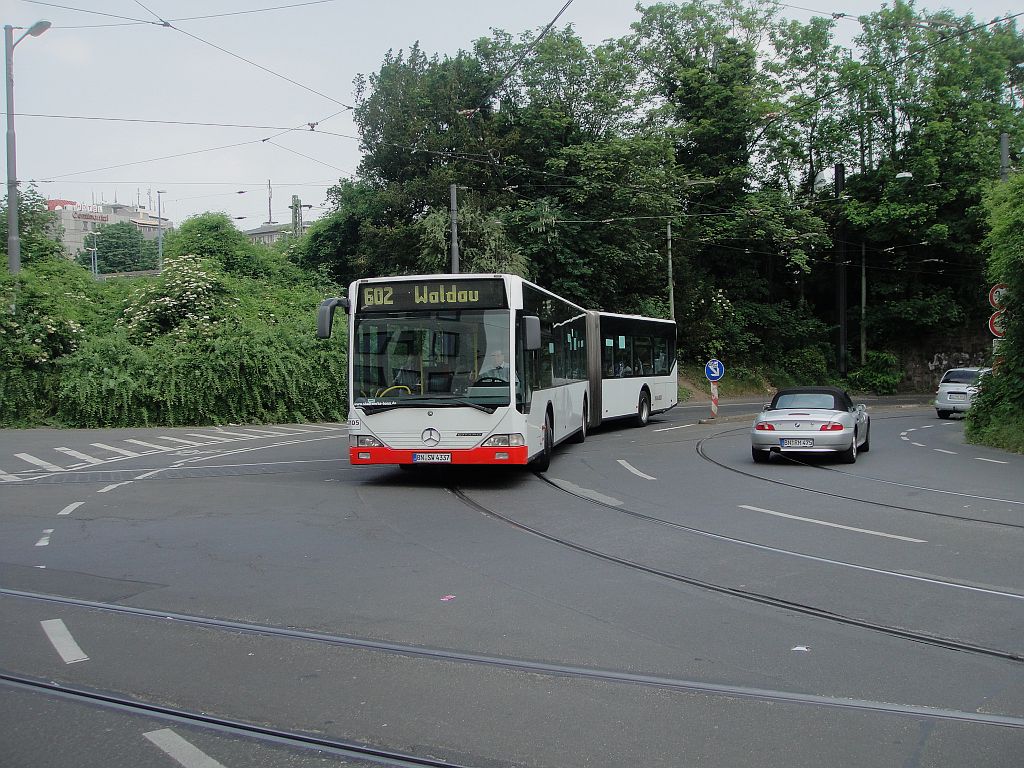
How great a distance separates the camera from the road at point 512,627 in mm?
4340

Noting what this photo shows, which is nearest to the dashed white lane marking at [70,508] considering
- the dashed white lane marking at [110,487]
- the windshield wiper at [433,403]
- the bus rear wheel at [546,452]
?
the dashed white lane marking at [110,487]

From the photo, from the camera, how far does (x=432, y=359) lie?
44.1 ft

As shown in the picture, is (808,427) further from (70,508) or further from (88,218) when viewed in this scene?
(88,218)

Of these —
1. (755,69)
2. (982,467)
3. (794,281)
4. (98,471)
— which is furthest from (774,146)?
(98,471)

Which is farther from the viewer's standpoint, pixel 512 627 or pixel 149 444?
pixel 149 444

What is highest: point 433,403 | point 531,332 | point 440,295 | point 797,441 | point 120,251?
point 120,251

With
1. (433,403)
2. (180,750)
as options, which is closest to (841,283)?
(433,403)

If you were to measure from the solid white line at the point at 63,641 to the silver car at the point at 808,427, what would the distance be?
12.8 metres

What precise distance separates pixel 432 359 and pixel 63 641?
314 inches

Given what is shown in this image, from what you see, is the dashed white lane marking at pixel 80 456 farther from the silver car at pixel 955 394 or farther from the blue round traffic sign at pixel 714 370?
the silver car at pixel 955 394

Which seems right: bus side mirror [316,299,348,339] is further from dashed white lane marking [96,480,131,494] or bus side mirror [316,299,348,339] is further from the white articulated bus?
dashed white lane marking [96,480,131,494]

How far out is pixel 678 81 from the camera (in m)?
48.3

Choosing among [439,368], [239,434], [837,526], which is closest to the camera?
[837,526]

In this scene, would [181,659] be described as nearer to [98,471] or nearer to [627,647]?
[627,647]
